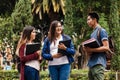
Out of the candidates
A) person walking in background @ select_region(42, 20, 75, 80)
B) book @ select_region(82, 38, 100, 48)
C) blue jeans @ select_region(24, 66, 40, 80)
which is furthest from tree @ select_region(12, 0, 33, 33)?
book @ select_region(82, 38, 100, 48)

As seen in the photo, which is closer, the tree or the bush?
the bush

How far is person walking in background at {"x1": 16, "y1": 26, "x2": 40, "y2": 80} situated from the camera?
873 centimetres

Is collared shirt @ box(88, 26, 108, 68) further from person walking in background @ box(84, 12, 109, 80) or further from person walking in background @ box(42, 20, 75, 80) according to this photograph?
person walking in background @ box(42, 20, 75, 80)

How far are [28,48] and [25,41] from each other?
0.15 m

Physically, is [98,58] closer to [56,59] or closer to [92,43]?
[92,43]

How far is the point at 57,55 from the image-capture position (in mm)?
8797

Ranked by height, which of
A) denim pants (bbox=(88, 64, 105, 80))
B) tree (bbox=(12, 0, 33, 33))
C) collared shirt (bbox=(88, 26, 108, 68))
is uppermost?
tree (bbox=(12, 0, 33, 33))

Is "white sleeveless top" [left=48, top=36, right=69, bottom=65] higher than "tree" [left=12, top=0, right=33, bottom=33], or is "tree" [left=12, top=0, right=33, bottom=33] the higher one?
"tree" [left=12, top=0, right=33, bottom=33]

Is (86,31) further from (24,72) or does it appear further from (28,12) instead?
(24,72)

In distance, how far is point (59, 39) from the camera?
8.87 meters

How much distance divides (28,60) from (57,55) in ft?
1.78

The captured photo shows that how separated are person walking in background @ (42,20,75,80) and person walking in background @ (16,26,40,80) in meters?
0.22

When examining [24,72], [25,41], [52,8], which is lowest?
[24,72]

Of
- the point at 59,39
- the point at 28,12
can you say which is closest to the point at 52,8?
the point at 28,12
